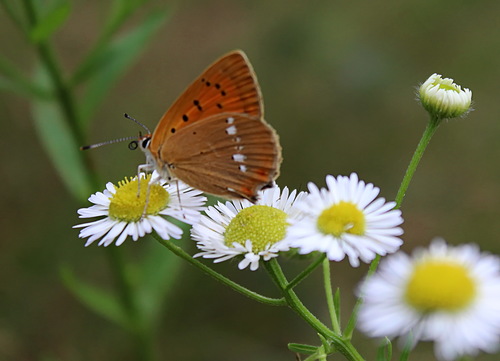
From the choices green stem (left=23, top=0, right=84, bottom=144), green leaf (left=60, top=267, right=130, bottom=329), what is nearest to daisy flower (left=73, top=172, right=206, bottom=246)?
green leaf (left=60, top=267, right=130, bottom=329)

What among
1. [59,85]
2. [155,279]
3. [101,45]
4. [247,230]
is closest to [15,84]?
[59,85]

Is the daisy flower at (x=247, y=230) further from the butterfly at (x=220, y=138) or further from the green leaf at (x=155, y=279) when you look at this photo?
the green leaf at (x=155, y=279)

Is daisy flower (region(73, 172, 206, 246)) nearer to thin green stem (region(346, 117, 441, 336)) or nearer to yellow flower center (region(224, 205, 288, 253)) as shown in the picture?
yellow flower center (region(224, 205, 288, 253))

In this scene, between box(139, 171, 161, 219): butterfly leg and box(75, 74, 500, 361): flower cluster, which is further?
box(139, 171, 161, 219): butterfly leg

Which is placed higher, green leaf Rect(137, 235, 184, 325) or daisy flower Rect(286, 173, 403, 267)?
green leaf Rect(137, 235, 184, 325)

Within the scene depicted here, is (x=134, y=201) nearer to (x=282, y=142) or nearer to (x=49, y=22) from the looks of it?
(x=49, y=22)

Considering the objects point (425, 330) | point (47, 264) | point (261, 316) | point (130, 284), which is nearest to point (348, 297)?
→ point (261, 316)
